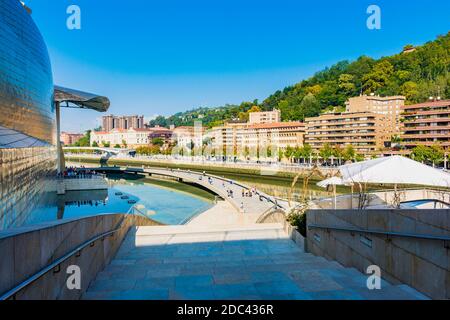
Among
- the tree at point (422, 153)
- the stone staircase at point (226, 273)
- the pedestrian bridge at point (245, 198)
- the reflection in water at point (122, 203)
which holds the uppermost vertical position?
the tree at point (422, 153)

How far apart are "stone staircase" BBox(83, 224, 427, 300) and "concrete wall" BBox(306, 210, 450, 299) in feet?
0.69

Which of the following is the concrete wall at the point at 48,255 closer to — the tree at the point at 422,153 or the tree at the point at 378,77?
the tree at the point at 422,153

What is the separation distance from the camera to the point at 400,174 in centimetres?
912

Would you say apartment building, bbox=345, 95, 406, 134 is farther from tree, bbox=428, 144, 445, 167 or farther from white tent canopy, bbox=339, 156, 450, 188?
white tent canopy, bbox=339, 156, 450, 188

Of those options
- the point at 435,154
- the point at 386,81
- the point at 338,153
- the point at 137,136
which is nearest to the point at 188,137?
the point at 137,136

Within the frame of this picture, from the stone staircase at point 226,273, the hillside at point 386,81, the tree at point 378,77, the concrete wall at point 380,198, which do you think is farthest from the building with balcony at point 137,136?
the stone staircase at point 226,273

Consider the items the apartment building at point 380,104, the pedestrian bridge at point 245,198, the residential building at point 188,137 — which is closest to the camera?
the pedestrian bridge at point 245,198

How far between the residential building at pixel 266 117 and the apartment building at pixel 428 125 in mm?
63054

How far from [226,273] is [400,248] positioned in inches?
106

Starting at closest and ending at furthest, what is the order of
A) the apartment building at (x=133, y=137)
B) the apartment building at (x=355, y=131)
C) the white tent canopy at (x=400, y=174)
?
the white tent canopy at (x=400, y=174) → the apartment building at (x=355, y=131) → the apartment building at (x=133, y=137)

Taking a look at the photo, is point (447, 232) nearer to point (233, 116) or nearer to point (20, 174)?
point (20, 174)

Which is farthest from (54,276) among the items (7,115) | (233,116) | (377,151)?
(233,116)

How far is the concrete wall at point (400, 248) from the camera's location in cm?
455

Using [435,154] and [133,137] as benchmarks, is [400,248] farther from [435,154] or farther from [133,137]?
[133,137]
